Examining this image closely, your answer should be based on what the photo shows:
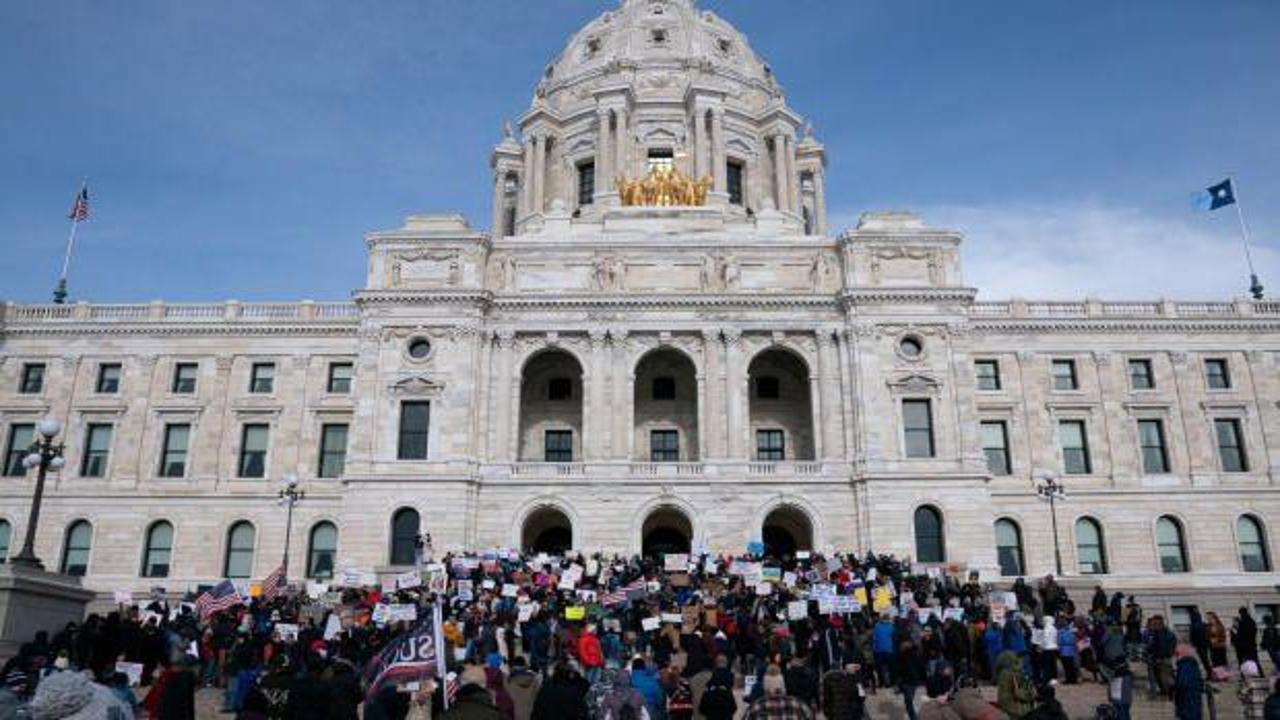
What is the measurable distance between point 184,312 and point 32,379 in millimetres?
7349

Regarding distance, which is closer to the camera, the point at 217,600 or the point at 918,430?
the point at 217,600

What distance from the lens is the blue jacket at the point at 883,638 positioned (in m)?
21.0

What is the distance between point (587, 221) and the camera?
5206cm

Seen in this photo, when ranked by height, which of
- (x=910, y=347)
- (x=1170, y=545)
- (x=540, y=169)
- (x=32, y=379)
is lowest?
(x=1170, y=545)

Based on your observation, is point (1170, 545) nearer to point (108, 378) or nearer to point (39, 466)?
point (39, 466)

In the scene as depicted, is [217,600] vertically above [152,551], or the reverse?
[152,551]

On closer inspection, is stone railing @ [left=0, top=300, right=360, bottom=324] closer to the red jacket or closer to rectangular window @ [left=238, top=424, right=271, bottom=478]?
rectangular window @ [left=238, top=424, right=271, bottom=478]

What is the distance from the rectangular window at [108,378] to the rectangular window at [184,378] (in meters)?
2.59

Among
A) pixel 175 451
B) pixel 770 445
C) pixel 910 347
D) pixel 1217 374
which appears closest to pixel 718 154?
pixel 770 445

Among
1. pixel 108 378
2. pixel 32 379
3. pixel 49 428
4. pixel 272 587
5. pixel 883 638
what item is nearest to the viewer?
pixel 883 638

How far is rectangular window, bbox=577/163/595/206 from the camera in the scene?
206 feet

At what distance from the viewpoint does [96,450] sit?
153 ft

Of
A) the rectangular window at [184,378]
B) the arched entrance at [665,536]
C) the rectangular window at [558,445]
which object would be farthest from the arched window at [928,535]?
the rectangular window at [184,378]

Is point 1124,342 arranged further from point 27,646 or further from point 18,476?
point 18,476
